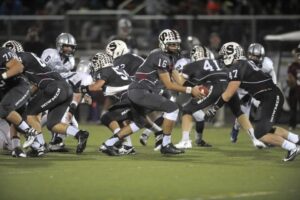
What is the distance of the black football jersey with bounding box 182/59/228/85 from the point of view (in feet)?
49.3

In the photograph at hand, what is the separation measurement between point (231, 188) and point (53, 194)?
200 cm

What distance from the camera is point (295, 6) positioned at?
24.2 meters

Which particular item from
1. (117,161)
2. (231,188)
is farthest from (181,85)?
(231,188)

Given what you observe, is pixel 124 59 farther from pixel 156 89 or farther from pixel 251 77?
pixel 251 77

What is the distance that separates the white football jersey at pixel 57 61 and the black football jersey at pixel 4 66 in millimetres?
1264

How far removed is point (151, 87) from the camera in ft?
43.1

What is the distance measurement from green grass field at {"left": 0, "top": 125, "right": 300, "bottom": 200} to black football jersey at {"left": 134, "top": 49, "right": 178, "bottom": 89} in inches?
44.1

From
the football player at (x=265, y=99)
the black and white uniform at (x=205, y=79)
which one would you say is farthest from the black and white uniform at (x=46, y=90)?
the football player at (x=265, y=99)

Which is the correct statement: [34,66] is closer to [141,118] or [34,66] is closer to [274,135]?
[141,118]

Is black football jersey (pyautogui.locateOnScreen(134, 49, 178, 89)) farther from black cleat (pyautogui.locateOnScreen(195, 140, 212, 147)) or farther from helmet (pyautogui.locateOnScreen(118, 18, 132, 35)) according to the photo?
helmet (pyautogui.locateOnScreen(118, 18, 132, 35))

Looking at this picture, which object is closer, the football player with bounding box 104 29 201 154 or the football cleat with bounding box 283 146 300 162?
the football cleat with bounding box 283 146 300 162

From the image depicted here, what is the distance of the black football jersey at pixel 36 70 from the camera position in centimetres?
1287

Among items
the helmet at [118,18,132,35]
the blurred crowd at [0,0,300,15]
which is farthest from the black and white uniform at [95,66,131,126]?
the blurred crowd at [0,0,300,15]

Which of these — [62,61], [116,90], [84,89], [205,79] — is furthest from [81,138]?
[205,79]
